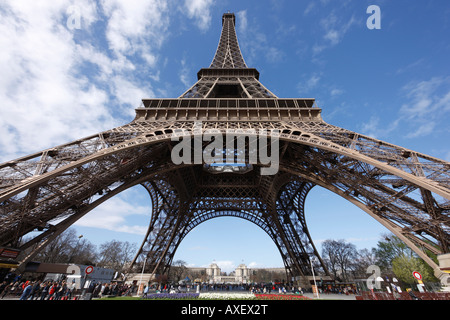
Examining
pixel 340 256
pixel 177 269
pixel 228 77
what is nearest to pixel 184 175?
pixel 228 77

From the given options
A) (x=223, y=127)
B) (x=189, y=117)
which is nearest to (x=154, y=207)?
(x=189, y=117)

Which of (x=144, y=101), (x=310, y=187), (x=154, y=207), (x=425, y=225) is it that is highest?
(x=144, y=101)

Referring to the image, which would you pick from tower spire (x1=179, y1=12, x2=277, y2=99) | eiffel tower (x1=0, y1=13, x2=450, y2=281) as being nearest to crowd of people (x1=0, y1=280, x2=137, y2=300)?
eiffel tower (x1=0, y1=13, x2=450, y2=281)

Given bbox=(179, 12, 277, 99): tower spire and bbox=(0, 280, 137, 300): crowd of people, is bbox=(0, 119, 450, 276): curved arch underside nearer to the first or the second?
bbox=(0, 280, 137, 300): crowd of people

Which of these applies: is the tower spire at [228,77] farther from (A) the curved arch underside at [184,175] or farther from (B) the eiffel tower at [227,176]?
(A) the curved arch underside at [184,175]

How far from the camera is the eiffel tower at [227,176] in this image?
9727mm

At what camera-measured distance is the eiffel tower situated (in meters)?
9.73

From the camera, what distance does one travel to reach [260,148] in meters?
17.0

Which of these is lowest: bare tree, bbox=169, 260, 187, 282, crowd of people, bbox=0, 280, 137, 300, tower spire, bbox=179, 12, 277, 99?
crowd of people, bbox=0, 280, 137, 300

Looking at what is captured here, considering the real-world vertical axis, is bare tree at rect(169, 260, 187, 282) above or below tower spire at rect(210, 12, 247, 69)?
below

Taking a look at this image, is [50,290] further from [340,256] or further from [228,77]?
[340,256]

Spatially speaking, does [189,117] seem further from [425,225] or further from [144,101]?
[425,225]

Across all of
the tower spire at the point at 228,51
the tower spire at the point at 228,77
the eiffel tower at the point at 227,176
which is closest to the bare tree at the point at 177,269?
the eiffel tower at the point at 227,176
